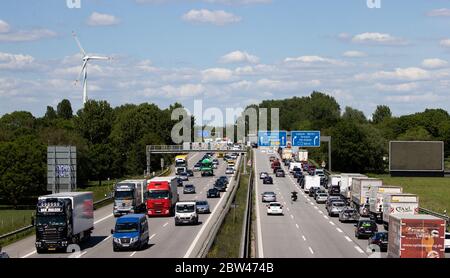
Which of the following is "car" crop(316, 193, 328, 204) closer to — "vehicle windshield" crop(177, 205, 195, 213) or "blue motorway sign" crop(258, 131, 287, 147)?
"vehicle windshield" crop(177, 205, 195, 213)

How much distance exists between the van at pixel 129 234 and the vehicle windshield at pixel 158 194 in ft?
67.6

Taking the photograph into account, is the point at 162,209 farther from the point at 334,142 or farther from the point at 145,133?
the point at 145,133

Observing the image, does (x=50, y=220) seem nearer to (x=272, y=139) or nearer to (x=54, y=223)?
(x=54, y=223)

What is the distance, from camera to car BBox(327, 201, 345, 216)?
222 feet

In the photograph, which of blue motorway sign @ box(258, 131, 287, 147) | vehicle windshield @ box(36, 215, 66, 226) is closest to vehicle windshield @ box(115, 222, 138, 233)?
vehicle windshield @ box(36, 215, 66, 226)

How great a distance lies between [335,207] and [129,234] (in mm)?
29534

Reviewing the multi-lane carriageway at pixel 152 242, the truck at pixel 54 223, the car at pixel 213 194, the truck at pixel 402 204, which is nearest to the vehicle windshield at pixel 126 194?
the multi-lane carriageway at pixel 152 242

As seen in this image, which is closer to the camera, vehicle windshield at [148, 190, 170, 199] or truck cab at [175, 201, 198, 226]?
truck cab at [175, 201, 198, 226]

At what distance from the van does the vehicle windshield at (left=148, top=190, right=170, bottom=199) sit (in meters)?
20.6

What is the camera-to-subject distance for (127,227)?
141 ft

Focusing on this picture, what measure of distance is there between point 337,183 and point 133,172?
77.2 m

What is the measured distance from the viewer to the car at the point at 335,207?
222 ft

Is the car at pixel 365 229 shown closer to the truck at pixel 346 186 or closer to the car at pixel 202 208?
the car at pixel 202 208
